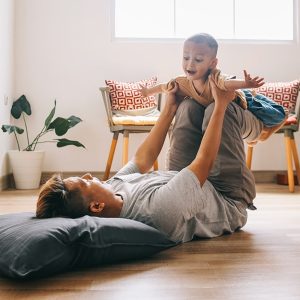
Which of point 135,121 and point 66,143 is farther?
point 66,143

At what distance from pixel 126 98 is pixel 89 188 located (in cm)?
233

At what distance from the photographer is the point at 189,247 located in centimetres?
153

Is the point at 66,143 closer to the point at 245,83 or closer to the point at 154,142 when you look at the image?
the point at 154,142

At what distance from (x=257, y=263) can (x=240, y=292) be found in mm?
283

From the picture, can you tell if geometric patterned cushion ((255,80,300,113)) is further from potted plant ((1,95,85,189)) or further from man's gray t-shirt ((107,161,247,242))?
man's gray t-shirt ((107,161,247,242))

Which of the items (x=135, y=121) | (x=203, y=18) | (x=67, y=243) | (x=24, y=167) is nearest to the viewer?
(x=67, y=243)

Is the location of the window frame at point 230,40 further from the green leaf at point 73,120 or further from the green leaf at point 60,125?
the green leaf at point 60,125

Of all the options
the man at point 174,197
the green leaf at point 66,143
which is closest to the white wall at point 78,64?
the green leaf at point 66,143

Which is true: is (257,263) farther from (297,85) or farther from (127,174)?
(297,85)

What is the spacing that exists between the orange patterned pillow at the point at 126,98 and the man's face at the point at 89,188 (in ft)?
7.38

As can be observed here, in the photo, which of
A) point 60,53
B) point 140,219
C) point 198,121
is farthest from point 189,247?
point 60,53

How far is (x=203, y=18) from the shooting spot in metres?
4.27

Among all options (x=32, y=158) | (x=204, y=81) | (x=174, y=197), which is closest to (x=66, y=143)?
(x=32, y=158)

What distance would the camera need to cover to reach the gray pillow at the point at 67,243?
111cm
